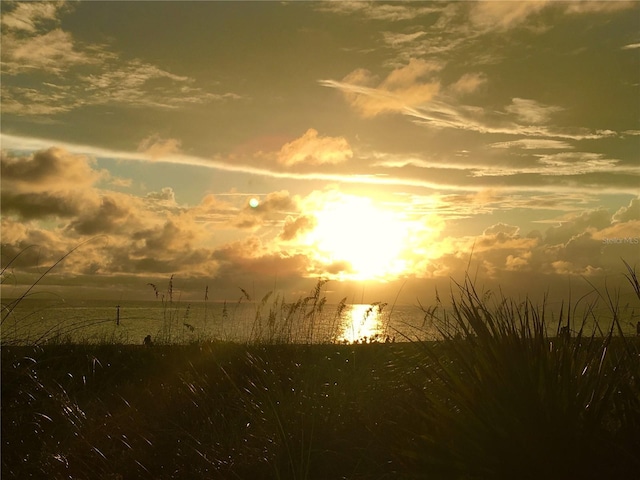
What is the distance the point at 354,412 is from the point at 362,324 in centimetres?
566

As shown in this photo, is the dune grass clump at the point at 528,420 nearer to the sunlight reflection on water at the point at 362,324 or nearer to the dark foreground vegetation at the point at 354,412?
the dark foreground vegetation at the point at 354,412

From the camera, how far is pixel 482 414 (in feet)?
10.8

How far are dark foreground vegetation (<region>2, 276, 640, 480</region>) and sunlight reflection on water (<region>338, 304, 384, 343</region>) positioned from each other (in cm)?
182

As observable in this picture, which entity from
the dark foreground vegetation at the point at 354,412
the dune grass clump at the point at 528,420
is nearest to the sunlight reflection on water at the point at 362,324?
the dark foreground vegetation at the point at 354,412

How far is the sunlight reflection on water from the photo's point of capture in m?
9.64

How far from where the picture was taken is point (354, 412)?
4.95 metres

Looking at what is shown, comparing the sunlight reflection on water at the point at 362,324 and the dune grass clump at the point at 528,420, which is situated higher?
the dune grass clump at the point at 528,420

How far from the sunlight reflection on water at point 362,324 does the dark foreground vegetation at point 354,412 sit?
1824mm

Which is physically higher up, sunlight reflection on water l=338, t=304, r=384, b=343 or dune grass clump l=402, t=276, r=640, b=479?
dune grass clump l=402, t=276, r=640, b=479

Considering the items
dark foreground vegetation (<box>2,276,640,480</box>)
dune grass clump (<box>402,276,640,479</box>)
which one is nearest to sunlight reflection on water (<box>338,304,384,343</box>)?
dark foreground vegetation (<box>2,276,640,480</box>)

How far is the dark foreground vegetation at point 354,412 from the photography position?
10.5 ft

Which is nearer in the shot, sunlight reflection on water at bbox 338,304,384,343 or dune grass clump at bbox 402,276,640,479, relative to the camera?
dune grass clump at bbox 402,276,640,479

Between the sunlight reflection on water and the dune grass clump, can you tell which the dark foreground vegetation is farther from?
the sunlight reflection on water

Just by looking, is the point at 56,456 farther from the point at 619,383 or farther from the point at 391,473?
the point at 619,383
